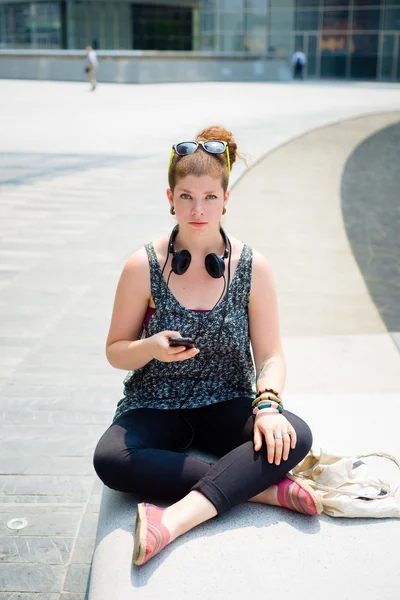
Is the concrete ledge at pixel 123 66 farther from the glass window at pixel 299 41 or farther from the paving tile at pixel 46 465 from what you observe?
the paving tile at pixel 46 465

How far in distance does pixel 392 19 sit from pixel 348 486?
130 feet

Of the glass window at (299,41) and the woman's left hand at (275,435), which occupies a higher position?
the glass window at (299,41)

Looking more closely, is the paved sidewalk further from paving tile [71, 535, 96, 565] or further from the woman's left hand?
the woman's left hand

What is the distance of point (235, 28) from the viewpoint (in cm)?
4234

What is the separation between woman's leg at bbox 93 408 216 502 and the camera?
8.66 feet

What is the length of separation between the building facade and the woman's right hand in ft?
120

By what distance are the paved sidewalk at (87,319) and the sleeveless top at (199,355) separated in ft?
1.86

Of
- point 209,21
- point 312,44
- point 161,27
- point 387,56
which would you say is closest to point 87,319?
point 387,56

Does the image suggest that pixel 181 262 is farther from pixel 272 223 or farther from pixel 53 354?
pixel 272 223

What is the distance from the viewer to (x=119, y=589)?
88.5 inches

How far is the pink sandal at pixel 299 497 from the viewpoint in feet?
8.48

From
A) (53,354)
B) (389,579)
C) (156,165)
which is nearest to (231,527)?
(389,579)

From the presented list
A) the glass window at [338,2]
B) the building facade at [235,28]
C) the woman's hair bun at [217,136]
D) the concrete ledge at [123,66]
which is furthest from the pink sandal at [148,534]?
the glass window at [338,2]

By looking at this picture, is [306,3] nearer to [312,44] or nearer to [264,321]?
[312,44]
